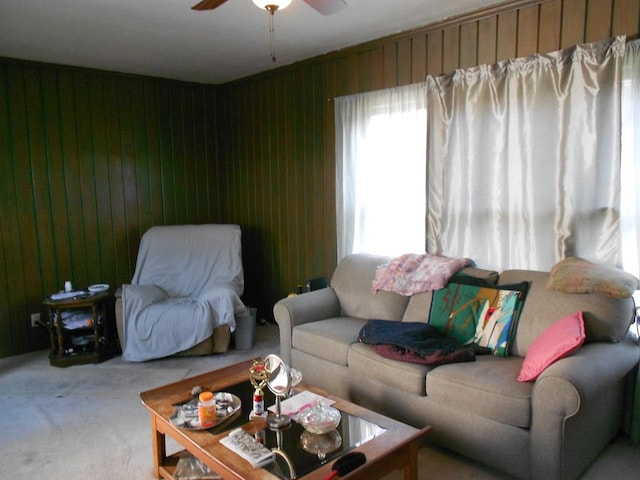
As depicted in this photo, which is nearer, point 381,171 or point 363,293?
point 363,293

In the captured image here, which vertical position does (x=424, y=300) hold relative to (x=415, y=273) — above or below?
below

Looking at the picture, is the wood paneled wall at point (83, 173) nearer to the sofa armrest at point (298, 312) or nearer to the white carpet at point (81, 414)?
the white carpet at point (81, 414)

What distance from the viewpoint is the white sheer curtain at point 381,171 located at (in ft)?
11.6

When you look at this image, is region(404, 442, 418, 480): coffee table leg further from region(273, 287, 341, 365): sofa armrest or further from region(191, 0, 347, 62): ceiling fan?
region(191, 0, 347, 62): ceiling fan

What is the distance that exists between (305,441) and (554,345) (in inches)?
47.3

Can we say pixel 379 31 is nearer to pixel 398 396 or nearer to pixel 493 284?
pixel 493 284

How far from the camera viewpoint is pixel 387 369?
8.46 feet

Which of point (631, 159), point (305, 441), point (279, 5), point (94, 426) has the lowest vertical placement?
point (94, 426)

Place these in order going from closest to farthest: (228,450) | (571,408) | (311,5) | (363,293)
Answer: (228,450)
(571,408)
(311,5)
(363,293)

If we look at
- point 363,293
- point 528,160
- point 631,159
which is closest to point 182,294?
point 363,293

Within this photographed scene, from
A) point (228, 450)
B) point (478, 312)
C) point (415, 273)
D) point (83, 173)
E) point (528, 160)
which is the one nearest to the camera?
point (228, 450)

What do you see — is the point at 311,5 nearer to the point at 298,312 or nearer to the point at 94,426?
the point at 298,312

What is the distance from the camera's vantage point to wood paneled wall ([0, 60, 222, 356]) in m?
4.09

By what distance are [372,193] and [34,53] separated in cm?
293
